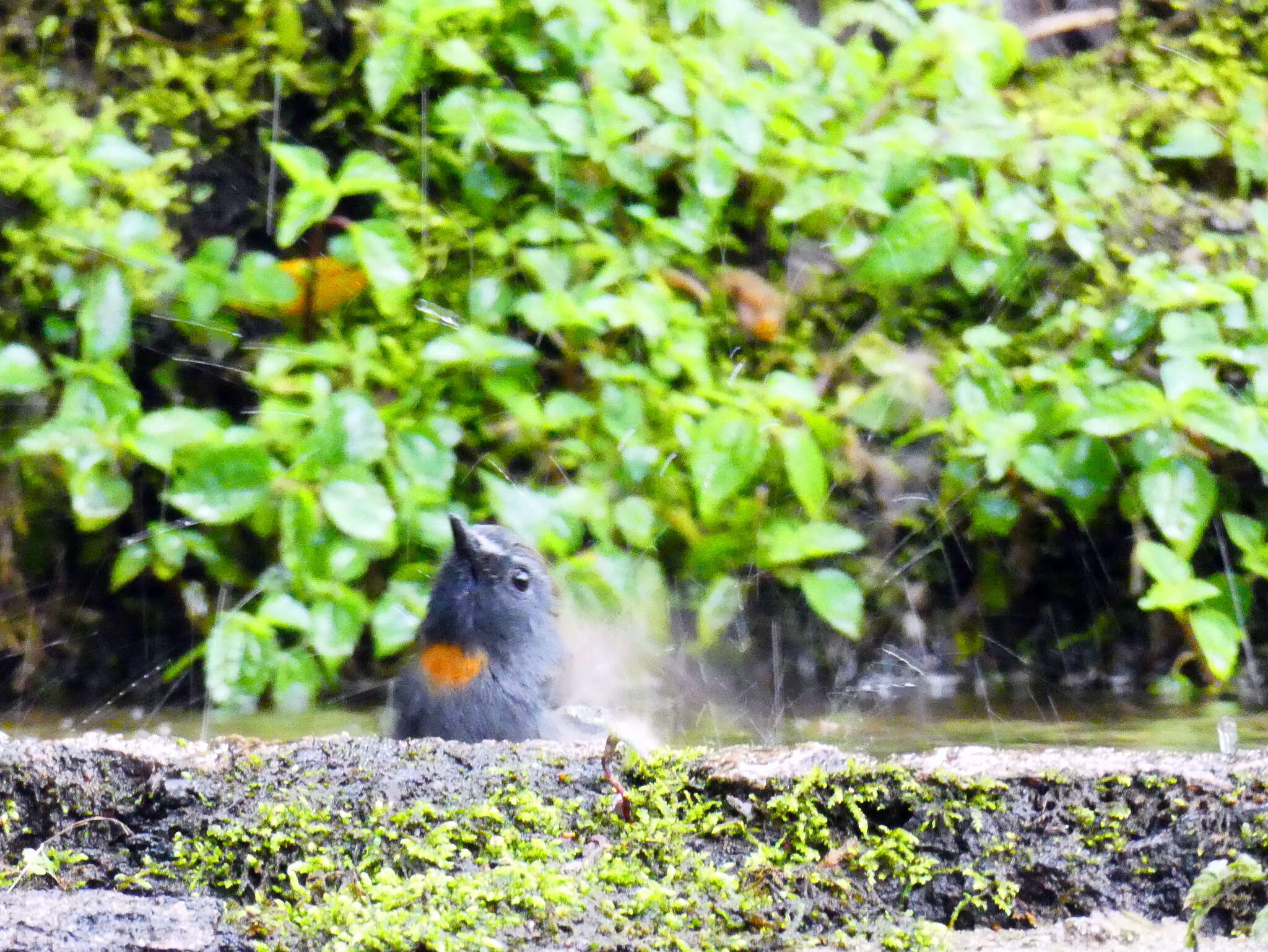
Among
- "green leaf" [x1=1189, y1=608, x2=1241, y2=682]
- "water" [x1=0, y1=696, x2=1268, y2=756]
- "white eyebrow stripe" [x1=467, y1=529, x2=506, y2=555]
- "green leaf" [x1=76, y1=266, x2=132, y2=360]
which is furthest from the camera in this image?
"green leaf" [x1=76, y1=266, x2=132, y2=360]

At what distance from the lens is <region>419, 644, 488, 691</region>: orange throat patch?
3.93 metres

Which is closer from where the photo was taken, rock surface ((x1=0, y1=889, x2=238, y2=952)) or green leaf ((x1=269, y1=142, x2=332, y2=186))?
rock surface ((x1=0, y1=889, x2=238, y2=952))

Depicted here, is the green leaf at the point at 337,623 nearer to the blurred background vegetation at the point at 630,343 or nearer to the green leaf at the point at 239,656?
the blurred background vegetation at the point at 630,343

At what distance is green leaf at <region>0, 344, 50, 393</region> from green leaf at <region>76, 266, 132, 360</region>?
190 millimetres

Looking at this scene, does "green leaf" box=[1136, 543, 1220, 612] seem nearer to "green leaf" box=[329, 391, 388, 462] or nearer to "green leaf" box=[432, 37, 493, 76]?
"green leaf" box=[329, 391, 388, 462]

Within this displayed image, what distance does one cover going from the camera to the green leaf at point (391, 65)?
4.65 metres

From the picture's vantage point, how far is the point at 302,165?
14.5ft

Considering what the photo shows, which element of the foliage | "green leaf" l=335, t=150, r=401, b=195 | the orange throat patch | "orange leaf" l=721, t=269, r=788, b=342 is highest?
"green leaf" l=335, t=150, r=401, b=195

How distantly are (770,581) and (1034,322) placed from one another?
5.12 feet

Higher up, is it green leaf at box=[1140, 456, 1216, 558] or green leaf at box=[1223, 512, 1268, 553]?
green leaf at box=[1140, 456, 1216, 558]

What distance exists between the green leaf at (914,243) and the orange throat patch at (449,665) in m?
2.08

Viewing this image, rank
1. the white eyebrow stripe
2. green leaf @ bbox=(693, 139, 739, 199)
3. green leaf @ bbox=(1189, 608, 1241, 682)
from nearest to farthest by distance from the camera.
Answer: the white eyebrow stripe → green leaf @ bbox=(1189, 608, 1241, 682) → green leaf @ bbox=(693, 139, 739, 199)

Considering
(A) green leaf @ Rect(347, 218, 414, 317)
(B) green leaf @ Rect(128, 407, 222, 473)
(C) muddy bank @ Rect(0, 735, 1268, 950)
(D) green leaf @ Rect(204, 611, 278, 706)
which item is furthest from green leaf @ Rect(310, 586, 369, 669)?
(C) muddy bank @ Rect(0, 735, 1268, 950)

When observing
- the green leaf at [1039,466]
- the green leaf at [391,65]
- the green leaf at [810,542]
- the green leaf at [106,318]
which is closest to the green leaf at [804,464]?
the green leaf at [810,542]
